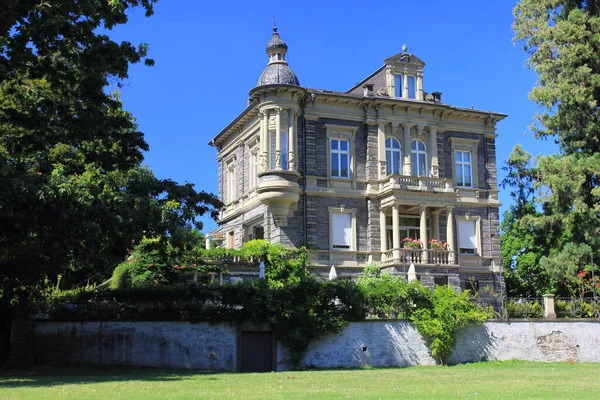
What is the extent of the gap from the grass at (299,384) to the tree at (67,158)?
355 centimetres

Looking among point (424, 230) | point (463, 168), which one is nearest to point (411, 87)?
point (463, 168)

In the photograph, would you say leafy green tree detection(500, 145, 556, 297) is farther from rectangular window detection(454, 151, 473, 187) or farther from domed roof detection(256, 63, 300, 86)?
domed roof detection(256, 63, 300, 86)

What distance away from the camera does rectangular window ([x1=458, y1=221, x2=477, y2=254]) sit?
39344mm

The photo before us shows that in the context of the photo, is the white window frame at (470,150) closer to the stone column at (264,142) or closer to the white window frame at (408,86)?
the white window frame at (408,86)

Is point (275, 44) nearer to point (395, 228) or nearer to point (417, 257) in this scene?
point (395, 228)

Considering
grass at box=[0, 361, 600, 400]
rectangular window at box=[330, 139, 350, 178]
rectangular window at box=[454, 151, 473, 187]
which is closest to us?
grass at box=[0, 361, 600, 400]

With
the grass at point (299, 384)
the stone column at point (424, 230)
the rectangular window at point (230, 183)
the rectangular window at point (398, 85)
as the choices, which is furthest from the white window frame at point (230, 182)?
the grass at point (299, 384)

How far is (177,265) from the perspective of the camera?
30.7 metres

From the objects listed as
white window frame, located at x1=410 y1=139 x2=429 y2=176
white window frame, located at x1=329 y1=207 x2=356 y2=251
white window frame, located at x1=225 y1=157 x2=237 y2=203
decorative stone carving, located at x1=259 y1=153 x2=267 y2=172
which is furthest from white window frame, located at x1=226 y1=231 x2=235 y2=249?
white window frame, located at x1=410 y1=139 x2=429 y2=176

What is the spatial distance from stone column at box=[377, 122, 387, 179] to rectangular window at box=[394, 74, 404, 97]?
2.13m

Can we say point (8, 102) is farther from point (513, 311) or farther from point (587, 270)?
point (587, 270)

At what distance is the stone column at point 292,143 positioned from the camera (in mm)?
35812

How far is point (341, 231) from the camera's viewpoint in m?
37.2

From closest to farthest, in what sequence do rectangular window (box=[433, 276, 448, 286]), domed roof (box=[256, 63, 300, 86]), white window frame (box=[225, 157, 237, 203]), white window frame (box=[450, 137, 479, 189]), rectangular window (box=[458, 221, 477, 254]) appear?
domed roof (box=[256, 63, 300, 86]) < rectangular window (box=[433, 276, 448, 286]) < rectangular window (box=[458, 221, 477, 254]) < white window frame (box=[450, 137, 479, 189]) < white window frame (box=[225, 157, 237, 203])
